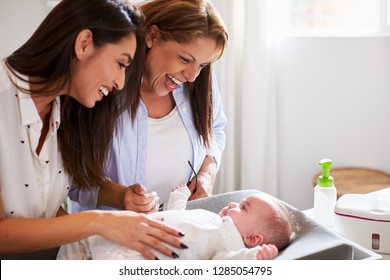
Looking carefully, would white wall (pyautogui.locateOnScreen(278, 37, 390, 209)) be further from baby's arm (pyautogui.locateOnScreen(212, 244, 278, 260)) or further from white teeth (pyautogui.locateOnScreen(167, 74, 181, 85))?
baby's arm (pyautogui.locateOnScreen(212, 244, 278, 260))

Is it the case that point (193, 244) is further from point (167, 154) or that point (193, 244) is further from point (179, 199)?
point (167, 154)

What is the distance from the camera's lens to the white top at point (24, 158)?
111cm

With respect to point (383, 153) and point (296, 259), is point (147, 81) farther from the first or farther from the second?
point (383, 153)

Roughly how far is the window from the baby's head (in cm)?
165

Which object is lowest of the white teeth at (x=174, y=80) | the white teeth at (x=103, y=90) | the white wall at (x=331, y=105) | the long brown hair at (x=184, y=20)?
the white wall at (x=331, y=105)

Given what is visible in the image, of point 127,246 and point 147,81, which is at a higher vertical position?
point 147,81

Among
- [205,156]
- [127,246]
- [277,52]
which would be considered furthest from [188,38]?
[277,52]

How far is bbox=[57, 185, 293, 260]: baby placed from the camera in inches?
43.8

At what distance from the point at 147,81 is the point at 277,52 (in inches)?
52.7

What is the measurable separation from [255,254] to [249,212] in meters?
0.16

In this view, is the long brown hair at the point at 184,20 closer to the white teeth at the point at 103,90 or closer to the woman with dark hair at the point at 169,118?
the woman with dark hair at the point at 169,118

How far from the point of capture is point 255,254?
1.10 metres

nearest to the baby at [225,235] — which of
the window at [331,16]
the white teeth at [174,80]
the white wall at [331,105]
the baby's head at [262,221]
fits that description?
the baby's head at [262,221]
